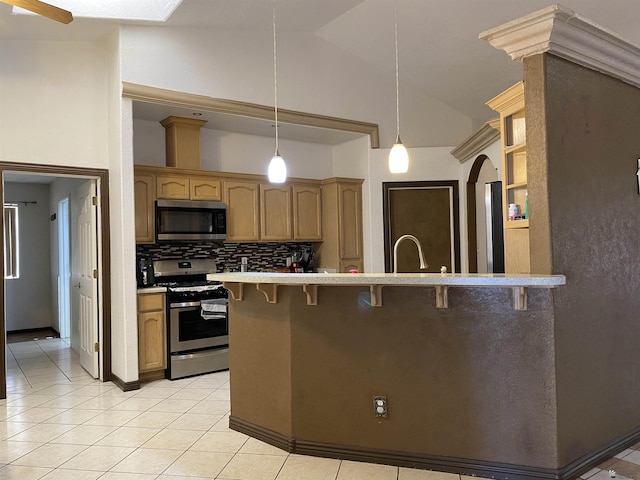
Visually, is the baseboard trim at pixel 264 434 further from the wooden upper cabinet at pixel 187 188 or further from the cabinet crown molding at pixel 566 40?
the cabinet crown molding at pixel 566 40

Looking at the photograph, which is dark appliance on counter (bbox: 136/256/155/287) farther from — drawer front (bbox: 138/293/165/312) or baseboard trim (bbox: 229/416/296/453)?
baseboard trim (bbox: 229/416/296/453)

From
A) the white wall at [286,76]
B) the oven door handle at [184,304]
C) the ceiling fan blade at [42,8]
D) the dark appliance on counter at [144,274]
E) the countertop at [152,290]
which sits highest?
the white wall at [286,76]

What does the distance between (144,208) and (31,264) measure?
3877mm

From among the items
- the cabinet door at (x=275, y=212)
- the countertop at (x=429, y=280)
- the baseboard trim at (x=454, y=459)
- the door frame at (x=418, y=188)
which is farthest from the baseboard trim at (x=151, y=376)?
the door frame at (x=418, y=188)

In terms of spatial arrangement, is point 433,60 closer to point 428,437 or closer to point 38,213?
point 428,437

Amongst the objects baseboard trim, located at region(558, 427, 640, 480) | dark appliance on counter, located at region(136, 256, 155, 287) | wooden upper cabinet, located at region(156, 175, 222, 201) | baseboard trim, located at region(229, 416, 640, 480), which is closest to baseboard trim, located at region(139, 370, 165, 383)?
dark appliance on counter, located at region(136, 256, 155, 287)

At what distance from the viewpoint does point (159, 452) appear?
3037 mm

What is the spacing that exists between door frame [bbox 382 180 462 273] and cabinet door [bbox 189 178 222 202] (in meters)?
1.96

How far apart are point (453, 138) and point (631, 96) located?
3238 mm

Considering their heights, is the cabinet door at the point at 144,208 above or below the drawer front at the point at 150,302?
above

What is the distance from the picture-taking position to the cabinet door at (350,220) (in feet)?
19.5

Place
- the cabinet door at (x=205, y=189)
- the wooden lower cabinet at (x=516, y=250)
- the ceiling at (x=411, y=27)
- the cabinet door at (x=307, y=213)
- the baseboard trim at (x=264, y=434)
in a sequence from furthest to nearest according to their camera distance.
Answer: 1. the cabinet door at (x=307, y=213)
2. the cabinet door at (x=205, y=189)
3. the ceiling at (x=411, y=27)
4. the wooden lower cabinet at (x=516, y=250)
5. the baseboard trim at (x=264, y=434)

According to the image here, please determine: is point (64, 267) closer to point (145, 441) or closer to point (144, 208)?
point (144, 208)

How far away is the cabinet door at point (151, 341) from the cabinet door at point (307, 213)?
1.89 meters
